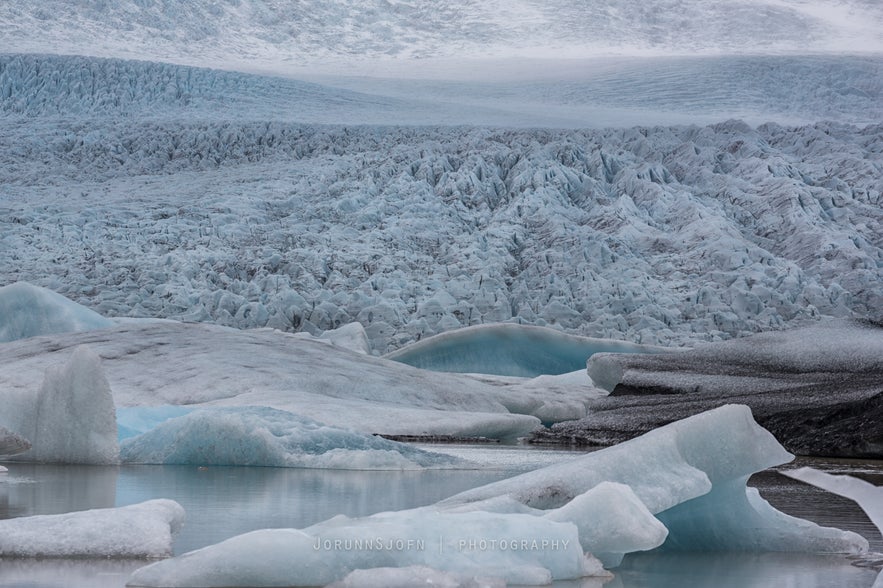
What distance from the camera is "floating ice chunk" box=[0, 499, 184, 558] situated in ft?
6.45

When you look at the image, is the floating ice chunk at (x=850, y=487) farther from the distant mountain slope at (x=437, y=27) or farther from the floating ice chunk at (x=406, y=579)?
the distant mountain slope at (x=437, y=27)

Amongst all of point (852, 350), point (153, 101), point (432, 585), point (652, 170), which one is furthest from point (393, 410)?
point (153, 101)

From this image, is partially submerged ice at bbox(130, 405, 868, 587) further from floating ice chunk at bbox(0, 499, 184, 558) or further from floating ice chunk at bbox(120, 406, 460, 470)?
floating ice chunk at bbox(120, 406, 460, 470)

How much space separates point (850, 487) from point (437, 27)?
78.1 feet

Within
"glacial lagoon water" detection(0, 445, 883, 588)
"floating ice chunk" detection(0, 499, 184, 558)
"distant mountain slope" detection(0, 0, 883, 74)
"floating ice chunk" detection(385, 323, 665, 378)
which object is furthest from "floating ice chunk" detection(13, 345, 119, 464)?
"distant mountain slope" detection(0, 0, 883, 74)

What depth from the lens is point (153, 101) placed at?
18766 mm

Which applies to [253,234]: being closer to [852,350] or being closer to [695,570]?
[852,350]

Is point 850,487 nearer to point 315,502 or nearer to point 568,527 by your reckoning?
point 315,502

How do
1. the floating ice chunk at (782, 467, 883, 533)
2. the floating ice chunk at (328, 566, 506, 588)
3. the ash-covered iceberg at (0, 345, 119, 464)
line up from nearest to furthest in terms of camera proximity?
the floating ice chunk at (328, 566, 506, 588)
the floating ice chunk at (782, 467, 883, 533)
the ash-covered iceberg at (0, 345, 119, 464)

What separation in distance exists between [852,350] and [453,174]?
8.91 metres

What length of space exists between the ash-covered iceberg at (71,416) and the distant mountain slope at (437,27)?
→ 19.8 meters

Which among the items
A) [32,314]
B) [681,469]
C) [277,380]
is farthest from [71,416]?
[32,314]

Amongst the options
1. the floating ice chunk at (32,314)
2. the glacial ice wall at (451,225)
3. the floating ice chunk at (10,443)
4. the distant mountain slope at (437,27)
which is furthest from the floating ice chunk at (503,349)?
the distant mountain slope at (437,27)

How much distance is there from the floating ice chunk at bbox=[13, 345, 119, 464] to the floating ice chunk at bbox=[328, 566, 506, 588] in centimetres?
273
